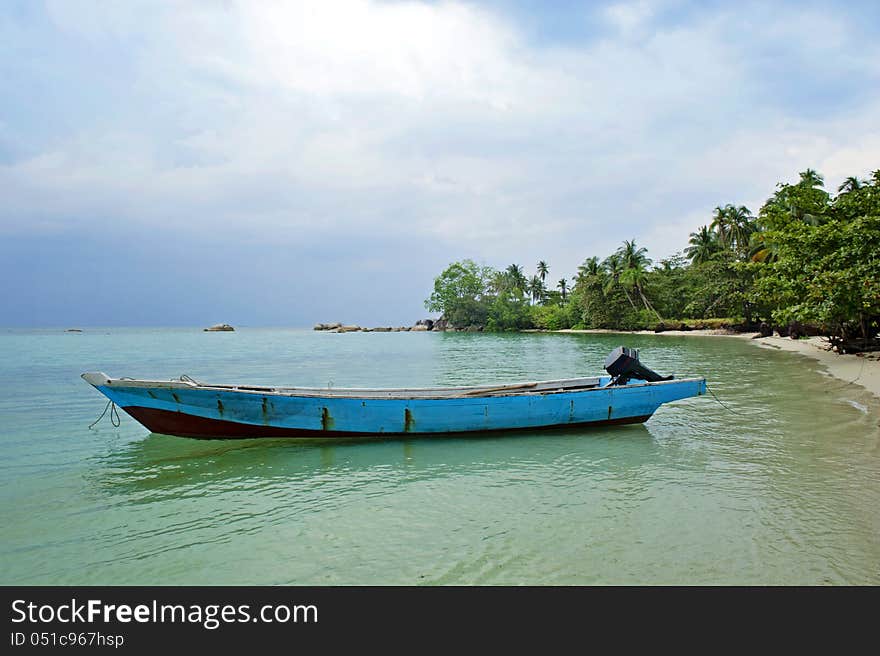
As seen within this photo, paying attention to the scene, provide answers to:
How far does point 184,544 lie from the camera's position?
18.7 ft

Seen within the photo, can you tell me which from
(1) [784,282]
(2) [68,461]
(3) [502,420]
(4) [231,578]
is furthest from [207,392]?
(1) [784,282]

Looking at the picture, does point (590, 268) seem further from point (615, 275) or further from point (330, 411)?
point (330, 411)

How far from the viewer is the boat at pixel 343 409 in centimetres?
953

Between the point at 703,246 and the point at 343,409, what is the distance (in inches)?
2335

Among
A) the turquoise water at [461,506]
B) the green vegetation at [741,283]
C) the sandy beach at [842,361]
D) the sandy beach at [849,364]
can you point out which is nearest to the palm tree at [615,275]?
the green vegetation at [741,283]

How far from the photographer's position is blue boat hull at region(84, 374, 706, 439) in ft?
31.3

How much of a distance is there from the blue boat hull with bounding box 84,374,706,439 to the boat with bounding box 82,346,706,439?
19mm

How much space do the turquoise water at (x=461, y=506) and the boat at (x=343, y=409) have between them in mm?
375

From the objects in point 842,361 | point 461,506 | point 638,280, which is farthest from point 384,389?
point 638,280

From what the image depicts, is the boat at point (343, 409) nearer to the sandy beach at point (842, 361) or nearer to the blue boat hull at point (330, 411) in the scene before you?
the blue boat hull at point (330, 411)

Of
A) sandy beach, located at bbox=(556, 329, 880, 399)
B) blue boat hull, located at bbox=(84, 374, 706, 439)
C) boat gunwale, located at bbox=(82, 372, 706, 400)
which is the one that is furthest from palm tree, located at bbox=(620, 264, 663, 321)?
blue boat hull, located at bbox=(84, 374, 706, 439)

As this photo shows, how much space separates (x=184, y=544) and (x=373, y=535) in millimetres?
2178
